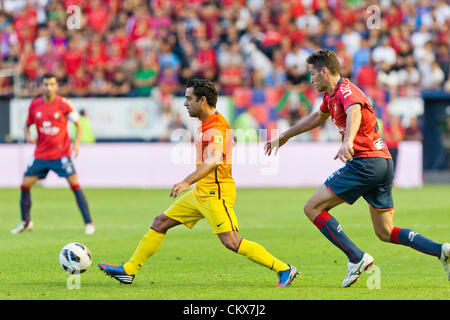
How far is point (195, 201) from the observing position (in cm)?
754

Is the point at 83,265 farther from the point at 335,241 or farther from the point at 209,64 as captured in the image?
the point at 209,64

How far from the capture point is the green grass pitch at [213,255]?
284 inches

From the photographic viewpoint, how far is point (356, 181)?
7.39 meters

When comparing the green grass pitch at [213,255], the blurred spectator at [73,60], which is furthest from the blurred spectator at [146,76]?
the green grass pitch at [213,255]

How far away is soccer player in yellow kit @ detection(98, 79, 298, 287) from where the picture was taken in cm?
727

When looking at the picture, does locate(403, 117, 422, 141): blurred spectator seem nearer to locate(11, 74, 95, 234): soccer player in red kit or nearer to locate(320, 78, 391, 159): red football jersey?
locate(11, 74, 95, 234): soccer player in red kit

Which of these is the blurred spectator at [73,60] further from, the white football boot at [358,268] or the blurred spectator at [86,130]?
the white football boot at [358,268]

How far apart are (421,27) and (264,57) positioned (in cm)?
454

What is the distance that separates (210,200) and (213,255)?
2.74m

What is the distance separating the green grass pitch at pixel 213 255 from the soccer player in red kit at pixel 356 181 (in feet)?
1.10

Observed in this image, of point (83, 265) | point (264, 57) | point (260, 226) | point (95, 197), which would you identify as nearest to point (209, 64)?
point (264, 57)

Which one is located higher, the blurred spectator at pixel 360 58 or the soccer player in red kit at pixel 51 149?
the blurred spectator at pixel 360 58

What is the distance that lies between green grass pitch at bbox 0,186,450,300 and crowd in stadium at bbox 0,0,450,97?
575 centimetres

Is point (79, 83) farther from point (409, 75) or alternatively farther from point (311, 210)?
point (311, 210)
